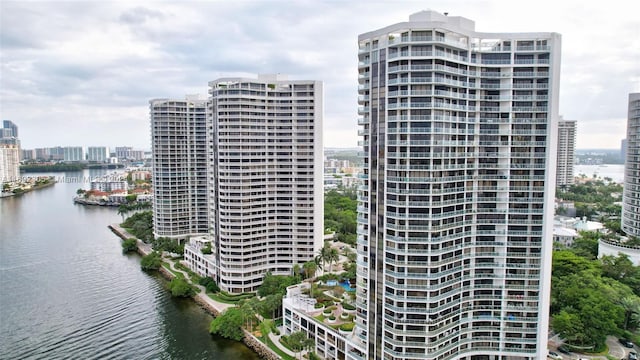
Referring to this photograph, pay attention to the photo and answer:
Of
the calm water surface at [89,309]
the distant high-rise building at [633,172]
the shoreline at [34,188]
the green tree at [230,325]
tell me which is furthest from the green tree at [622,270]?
the shoreline at [34,188]

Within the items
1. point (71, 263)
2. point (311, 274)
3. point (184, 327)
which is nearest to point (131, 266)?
point (71, 263)

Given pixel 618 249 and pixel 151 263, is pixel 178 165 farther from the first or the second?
pixel 618 249

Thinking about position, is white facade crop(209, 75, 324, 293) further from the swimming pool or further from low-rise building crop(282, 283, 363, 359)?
low-rise building crop(282, 283, 363, 359)

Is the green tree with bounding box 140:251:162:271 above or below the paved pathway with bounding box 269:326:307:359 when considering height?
above

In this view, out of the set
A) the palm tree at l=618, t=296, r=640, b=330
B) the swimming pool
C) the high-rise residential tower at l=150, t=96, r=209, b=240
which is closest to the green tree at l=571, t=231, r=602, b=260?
the palm tree at l=618, t=296, r=640, b=330

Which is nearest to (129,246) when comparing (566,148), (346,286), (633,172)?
(346,286)

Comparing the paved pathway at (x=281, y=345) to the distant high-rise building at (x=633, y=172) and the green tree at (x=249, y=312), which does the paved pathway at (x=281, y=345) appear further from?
→ the distant high-rise building at (x=633, y=172)
